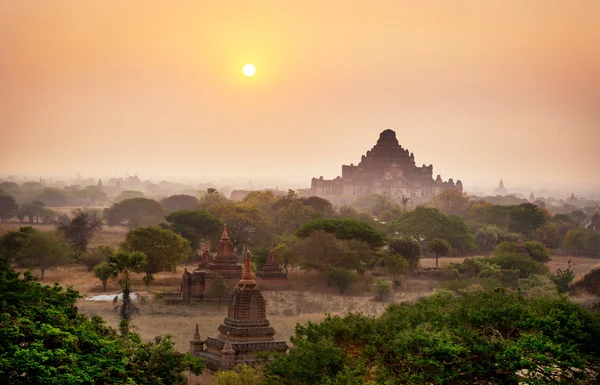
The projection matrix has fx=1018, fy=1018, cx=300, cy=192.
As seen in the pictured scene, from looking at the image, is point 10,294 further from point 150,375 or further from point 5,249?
point 5,249

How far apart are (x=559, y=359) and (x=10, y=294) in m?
15.5

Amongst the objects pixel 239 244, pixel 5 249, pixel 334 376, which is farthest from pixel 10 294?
pixel 239 244

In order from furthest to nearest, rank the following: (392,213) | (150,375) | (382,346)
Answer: (392,213) < (382,346) < (150,375)

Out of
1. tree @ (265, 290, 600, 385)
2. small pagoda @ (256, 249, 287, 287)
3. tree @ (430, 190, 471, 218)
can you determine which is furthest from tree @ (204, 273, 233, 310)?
tree @ (430, 190, 471, 218)

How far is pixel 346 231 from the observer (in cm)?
6881

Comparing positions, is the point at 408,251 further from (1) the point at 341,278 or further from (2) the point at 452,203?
(2) the point at 452,203

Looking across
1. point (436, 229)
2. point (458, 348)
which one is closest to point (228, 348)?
point (458, 348)

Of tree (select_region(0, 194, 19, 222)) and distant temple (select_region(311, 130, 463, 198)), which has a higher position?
distant temple (select_region(311, 130, 463, 198))

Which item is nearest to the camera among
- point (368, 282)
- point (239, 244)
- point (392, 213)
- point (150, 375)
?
point (150, 375)

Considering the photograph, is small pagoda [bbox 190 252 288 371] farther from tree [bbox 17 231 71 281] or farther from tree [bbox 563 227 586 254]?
tree [bbox 563 227 586 254]

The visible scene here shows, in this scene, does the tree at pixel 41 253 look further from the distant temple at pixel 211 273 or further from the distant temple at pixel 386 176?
the distant temple at pixel 386 176

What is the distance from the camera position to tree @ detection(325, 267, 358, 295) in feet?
206

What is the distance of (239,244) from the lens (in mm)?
80000

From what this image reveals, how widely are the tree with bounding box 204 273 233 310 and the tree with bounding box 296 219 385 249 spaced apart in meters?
14.6
